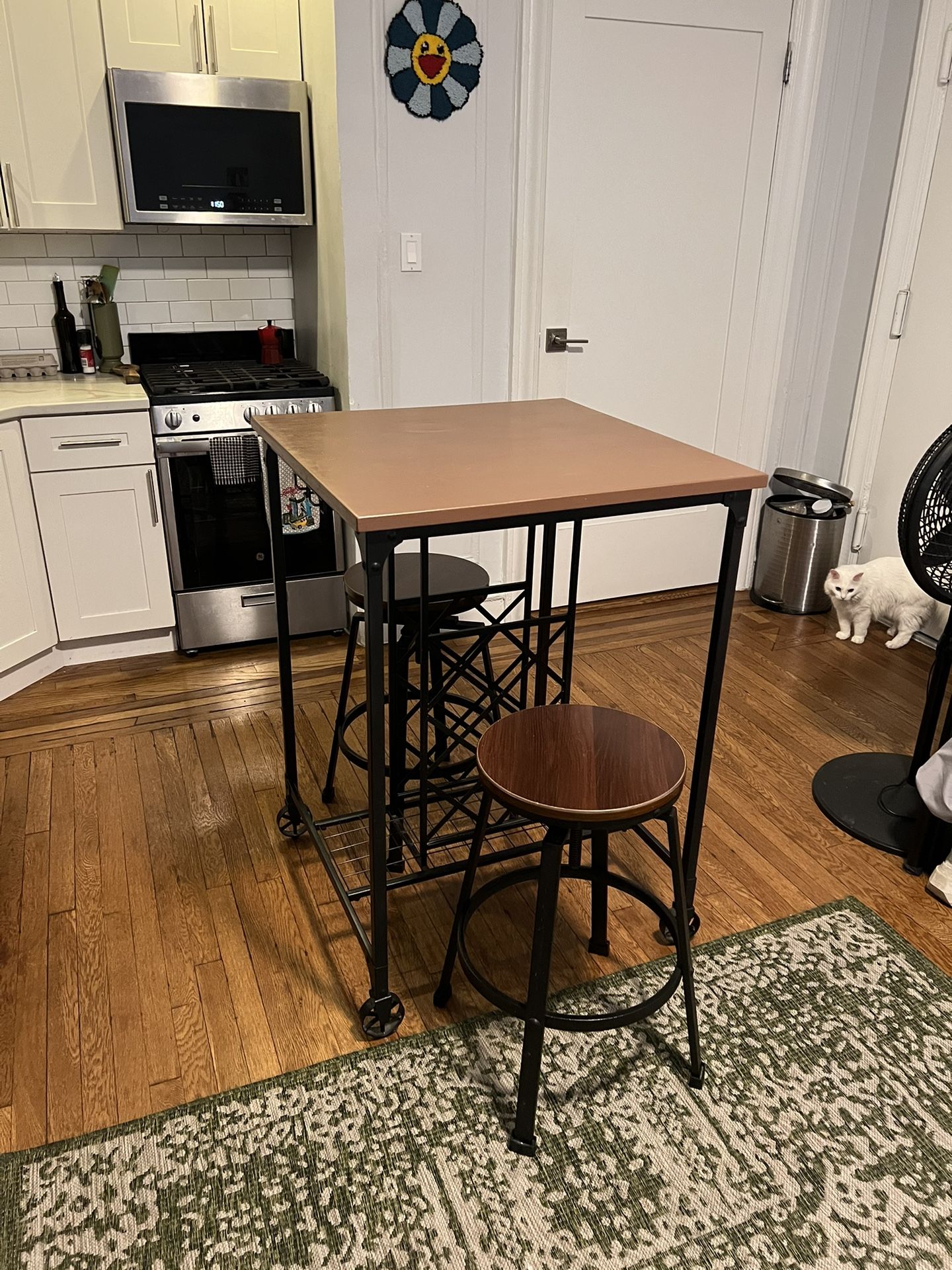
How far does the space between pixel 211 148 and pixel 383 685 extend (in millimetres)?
2249

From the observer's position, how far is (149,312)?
368 centimetres

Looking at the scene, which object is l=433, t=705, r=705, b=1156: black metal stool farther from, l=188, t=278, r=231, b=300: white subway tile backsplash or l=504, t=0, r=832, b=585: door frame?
l=188, t=278, r=231, b=300: white subway tile backsplash

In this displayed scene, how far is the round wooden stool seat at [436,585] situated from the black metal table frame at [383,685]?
0.06m

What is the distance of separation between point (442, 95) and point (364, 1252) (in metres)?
3.13

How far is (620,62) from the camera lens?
3316 mm

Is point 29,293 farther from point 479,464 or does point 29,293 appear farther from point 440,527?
point 440,527

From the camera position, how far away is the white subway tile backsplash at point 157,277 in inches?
138

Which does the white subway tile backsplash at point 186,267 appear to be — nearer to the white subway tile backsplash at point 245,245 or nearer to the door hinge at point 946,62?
the white subway tile backsplash at point 245,245

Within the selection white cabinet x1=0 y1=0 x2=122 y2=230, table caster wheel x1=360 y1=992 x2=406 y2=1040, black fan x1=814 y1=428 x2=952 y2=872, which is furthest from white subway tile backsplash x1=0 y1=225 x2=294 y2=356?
table caster wheel x1=360 y1=992 x2=406 y2=1040

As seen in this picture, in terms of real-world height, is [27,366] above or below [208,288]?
below

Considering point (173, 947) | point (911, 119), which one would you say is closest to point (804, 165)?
point (911, 119)

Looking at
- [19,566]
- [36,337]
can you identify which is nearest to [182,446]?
[19,566]

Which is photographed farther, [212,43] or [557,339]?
[557,339]

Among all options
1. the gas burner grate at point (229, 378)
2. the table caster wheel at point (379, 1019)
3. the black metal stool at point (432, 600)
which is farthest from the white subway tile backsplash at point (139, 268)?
the table caster wheel at point (379, 1019)
